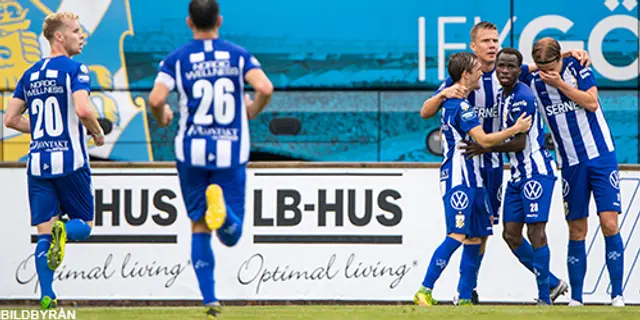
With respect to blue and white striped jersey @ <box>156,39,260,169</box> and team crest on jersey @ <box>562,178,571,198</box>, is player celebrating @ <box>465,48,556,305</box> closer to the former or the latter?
team crest on jersey @ <box>562,178,571,198</box>

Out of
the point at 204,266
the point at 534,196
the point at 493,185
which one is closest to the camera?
the point at 204,266

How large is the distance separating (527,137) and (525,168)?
0.22m

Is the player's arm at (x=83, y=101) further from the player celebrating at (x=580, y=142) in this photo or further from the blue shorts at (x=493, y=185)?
the player celebrating at (x=580, y=142)

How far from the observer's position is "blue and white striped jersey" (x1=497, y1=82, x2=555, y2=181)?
29.2 feet

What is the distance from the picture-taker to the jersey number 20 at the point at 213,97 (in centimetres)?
698

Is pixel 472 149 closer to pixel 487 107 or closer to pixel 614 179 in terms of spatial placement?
pixel 487 107

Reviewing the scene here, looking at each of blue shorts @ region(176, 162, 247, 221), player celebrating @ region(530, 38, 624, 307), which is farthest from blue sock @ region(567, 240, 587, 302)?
blue shorts @ region(176, 162, 247, 221)

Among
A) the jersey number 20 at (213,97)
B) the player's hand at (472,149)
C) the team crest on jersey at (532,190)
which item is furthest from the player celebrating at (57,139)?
the team crest on jersey at (532,190)

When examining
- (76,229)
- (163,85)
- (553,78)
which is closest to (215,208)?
(163,85)

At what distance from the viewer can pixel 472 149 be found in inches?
354

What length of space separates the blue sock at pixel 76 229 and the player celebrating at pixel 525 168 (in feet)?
8.75

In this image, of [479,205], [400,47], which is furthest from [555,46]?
[400,47]

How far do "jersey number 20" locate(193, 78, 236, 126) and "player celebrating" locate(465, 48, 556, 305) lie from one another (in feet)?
8.25

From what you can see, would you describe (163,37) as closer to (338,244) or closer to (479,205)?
(338,244)
